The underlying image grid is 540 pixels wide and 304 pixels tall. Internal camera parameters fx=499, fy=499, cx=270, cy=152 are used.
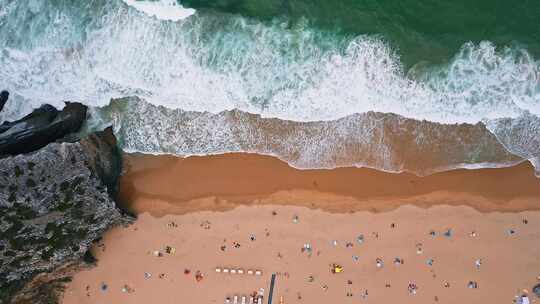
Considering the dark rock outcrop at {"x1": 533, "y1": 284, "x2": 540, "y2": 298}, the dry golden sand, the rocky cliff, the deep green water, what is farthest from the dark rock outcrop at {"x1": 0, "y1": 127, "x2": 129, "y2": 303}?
the dark rock outcrop at {"x1": 533, "y1": 284, "x2": 540, "y2": 298}

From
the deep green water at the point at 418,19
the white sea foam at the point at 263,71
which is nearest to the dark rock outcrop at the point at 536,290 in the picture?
the white sea foam at the point at 263,71

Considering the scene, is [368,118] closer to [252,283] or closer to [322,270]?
[322,270]

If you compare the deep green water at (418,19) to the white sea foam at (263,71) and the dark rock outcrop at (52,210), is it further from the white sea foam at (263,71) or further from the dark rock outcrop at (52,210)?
the dark rock outcrop at (52,210)

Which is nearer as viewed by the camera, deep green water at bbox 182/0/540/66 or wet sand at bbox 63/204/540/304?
deep green water at bbox 182/0/540/66

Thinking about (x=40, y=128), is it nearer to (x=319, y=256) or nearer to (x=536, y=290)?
(x=319, y=256)

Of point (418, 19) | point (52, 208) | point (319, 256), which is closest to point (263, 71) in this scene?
point (418, 19)

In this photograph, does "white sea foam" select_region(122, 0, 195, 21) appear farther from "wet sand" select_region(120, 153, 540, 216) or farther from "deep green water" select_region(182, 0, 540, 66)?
"wet sand" select_region(120, 153, 540, 216)
